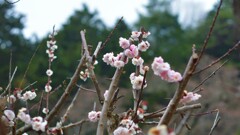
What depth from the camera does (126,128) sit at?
1548 mm

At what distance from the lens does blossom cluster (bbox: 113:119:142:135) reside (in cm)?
153

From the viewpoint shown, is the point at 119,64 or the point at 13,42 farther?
the point at 13,42

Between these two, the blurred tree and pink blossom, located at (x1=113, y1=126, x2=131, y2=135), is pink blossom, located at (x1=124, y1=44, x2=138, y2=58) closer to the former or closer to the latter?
pink blossom, located at (x1=113, y1=126, x2=131, y2=135)

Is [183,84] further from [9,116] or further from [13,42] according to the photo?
[13,42]

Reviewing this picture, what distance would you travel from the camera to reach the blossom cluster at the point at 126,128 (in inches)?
60.1

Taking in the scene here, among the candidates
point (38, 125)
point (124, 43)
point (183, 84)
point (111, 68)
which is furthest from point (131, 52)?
point (111, 68)

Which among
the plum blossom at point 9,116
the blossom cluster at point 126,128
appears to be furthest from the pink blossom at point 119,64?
the plum blossom at point 9,116

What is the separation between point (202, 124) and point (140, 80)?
9338 millimetres

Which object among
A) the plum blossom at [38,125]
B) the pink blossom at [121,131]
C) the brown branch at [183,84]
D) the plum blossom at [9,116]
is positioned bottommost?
the brown branch at [183,84]

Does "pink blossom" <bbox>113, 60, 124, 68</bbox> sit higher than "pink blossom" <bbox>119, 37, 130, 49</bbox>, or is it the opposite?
"pink blossom" <bbox>119, 37, 130, 49</bbox>

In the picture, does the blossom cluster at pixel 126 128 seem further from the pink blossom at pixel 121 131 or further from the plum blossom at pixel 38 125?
the plum blossom at pixel 38 125

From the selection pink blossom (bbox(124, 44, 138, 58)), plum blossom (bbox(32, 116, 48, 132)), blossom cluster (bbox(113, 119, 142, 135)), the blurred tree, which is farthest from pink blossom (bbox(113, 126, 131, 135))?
the blurred tree

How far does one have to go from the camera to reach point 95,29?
1552 centimetres

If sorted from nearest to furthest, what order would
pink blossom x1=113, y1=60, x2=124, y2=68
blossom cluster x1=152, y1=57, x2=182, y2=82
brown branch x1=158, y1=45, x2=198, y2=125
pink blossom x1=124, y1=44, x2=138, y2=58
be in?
brown branch x1=158, y1=45, x2=198, y2=125 → blossom cluster x1=152, y1=57, x2=182, y2=82 → pink blossom x1=113, y1=60, x2=124, y2=68 → pink blossom x1=124, y1=44, x2=138, y2=58
